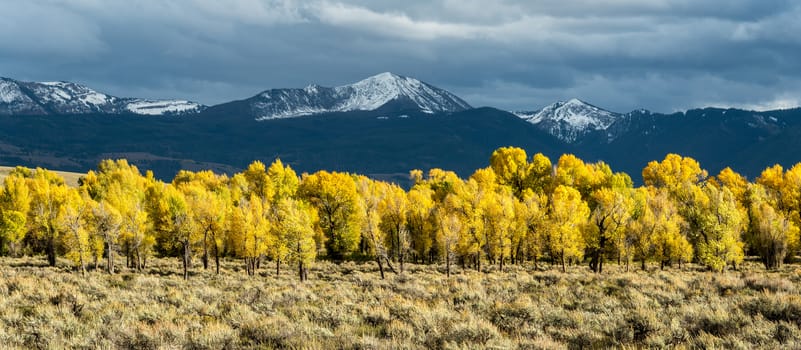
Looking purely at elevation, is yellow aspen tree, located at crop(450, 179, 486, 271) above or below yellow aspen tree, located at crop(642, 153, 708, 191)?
below

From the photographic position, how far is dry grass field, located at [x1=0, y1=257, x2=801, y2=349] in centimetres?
1434

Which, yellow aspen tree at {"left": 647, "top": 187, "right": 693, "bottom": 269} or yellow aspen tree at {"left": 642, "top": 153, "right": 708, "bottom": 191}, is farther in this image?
yellow aspen tree at {"left": 642, "top": 153, "right": 708, "bottom": 191}

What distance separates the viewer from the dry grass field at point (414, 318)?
14336mm

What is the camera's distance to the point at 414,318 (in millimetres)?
17203

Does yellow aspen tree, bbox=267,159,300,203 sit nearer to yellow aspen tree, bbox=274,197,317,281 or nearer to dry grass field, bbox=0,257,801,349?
yellow aspen tree, bbox=274,197,317,281

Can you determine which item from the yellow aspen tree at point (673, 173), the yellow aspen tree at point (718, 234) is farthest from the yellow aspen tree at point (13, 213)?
the yellow aspen tree at point (673, 173)

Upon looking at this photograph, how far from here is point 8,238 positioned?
2440 inches

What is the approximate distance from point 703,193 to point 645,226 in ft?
46.0

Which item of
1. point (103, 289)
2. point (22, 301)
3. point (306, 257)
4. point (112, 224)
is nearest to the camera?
point (22, 301)

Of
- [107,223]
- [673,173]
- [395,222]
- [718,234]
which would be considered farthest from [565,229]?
[107,223]

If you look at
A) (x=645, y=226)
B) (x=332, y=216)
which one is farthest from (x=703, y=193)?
(x=332, y=216)

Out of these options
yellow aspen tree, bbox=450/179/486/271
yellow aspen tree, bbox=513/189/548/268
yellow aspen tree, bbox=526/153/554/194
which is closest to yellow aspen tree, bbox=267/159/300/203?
yellow aspen tree, bbox=450/179/486/271

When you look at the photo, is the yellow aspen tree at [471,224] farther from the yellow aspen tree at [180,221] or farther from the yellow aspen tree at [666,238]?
the yellow aspen tree at [180,221]

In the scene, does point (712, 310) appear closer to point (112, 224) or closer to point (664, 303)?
point (664, 303)
